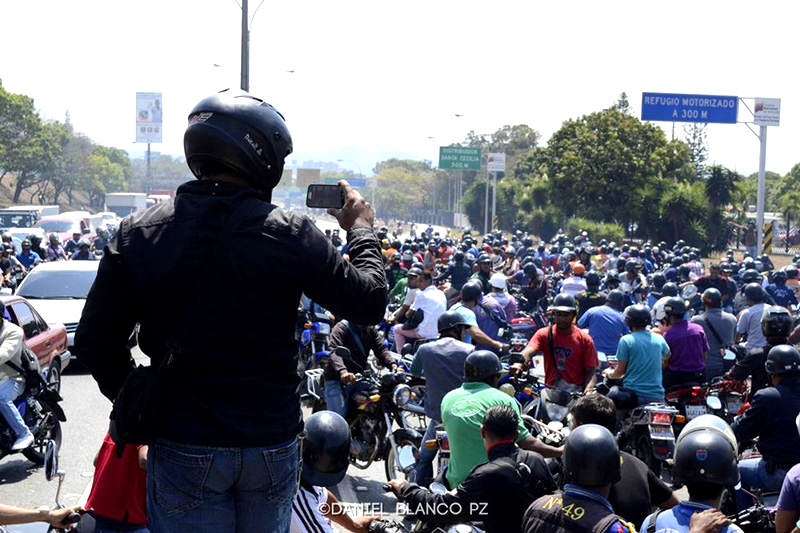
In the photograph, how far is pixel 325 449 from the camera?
14.6 ft

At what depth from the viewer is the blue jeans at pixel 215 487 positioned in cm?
278

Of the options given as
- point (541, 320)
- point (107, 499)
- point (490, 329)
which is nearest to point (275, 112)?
point (107, 499)

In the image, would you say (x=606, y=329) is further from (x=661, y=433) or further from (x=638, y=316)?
(x=661, y=433)

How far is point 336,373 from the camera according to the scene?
31.0ft

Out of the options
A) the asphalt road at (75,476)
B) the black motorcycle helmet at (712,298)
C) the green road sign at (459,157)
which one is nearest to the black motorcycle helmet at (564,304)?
the asphalt road at (75,476)

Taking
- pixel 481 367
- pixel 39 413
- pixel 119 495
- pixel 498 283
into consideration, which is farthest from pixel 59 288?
pixel 119 495

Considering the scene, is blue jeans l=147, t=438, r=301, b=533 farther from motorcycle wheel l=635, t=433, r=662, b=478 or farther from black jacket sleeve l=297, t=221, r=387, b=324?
motorcycle wheel l=635, t=433, r=662, b=478

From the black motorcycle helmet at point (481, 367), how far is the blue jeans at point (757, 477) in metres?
1.97

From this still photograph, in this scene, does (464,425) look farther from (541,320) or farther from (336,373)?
(541,320)

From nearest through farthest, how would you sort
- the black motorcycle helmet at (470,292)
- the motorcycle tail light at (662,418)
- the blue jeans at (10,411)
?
the motorcycle tail light at (662,418) < the blue jeans at (10,411) < the black motorcycle helmet at (470,292)

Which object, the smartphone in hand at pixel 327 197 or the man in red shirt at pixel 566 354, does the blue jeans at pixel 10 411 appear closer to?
the man in red shirt at pixel 566 354

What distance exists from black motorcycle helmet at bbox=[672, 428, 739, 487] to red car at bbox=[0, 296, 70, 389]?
844cm

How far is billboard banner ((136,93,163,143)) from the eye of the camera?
129m

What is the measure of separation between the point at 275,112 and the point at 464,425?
361cm
